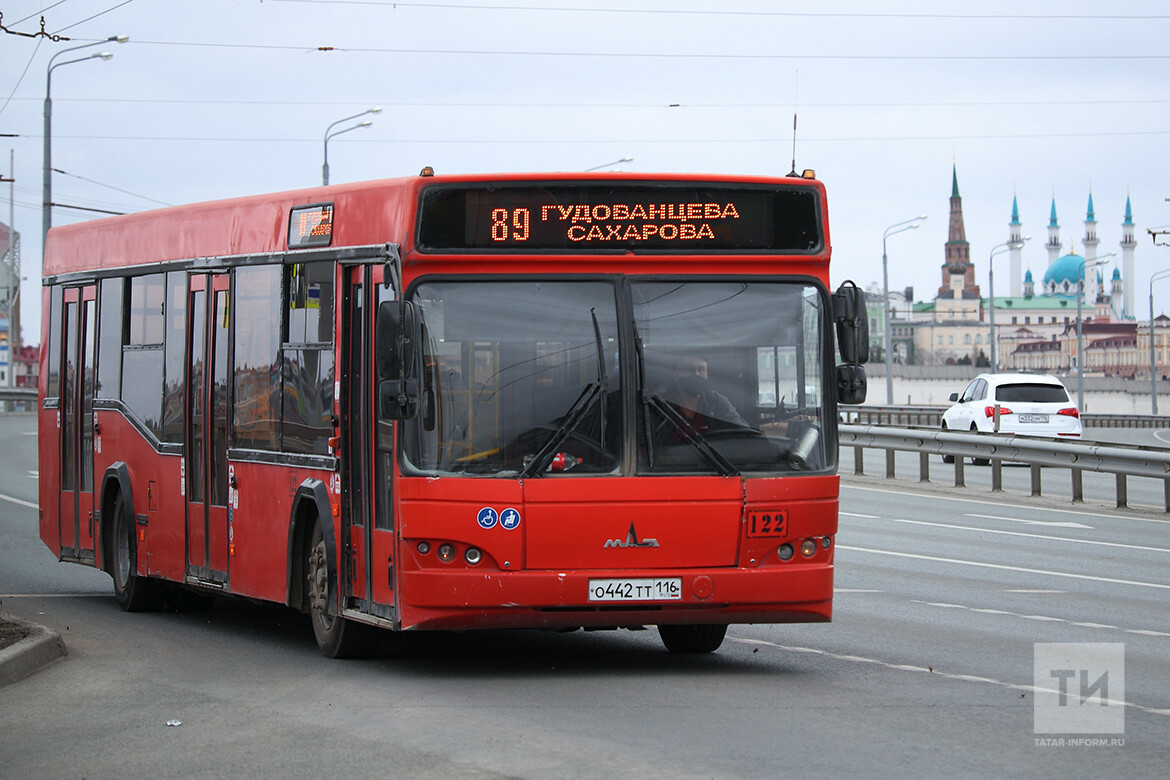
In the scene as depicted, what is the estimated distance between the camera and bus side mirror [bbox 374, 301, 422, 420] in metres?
8.66

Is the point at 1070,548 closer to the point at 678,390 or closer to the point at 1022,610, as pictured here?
the point at 1022,610

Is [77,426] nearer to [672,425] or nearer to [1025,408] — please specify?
[672,425]

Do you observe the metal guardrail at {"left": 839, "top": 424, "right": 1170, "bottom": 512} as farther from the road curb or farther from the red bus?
the road curb

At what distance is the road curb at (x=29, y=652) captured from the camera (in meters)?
9.26

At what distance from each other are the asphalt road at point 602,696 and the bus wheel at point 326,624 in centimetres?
19

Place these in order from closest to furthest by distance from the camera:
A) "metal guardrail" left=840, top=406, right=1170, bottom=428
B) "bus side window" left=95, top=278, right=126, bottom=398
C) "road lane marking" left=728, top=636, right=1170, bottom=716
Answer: "road lane marking" left=728, top=636, right=1170, bottom=716, "bus side window" left=95, top=278, right=126, bottom=398, "metal guardrail" left=840, top=406, right=1170, bottom=428

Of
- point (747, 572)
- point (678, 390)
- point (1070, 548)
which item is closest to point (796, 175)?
point (678, 390)

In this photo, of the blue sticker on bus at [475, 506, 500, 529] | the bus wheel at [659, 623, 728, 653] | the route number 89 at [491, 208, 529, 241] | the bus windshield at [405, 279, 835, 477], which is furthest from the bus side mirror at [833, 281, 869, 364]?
the blue sticker on bus at [475, 506, 500, 529]

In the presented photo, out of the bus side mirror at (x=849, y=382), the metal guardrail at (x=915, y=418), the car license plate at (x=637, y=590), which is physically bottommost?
the car license plate at (x=637, y=590)

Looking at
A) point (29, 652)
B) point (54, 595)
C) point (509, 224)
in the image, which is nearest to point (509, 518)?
point (509, 224)

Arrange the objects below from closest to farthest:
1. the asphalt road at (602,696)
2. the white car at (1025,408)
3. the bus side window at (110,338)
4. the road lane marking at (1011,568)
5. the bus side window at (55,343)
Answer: the asphalt road at (602,696) → the bus side window at (110,338) → the bus side window at (55,343) → the road lane marking at (1011,568) → the white car at (1025,408)

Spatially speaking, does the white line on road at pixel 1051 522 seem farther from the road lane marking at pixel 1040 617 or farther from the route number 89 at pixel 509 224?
the route number 89 at pixel 509 224

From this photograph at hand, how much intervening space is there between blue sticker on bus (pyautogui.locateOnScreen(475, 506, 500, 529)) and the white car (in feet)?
78.7

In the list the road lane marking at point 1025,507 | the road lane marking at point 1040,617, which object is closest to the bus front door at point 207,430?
the road lane marking at point 1040,617
